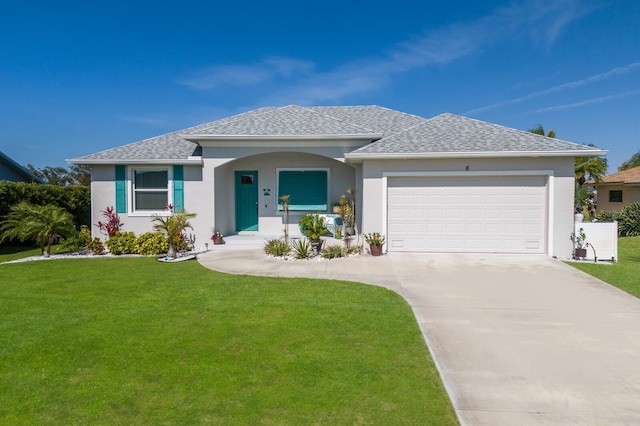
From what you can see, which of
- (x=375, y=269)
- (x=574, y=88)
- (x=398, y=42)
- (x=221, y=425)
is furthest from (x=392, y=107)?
(x=221, y=425)

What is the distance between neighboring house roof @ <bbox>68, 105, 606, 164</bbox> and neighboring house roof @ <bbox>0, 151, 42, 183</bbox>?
32.8 ft

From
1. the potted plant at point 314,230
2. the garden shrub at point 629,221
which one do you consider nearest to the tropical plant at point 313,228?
the potted plant at point 314,230

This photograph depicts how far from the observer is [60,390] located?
11.9 feet

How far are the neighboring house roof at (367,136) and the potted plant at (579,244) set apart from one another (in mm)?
2424

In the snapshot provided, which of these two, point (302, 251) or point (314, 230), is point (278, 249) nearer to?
point (302, 251)

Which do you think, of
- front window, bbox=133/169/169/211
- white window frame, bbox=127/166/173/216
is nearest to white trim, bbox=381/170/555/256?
white window frame, bbox=127/166/173/216

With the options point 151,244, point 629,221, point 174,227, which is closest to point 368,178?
point 174,227

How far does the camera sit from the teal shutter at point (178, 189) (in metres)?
13.1

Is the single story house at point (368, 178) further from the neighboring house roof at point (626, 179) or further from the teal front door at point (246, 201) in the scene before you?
the neighboring house roof at point (626, 179)

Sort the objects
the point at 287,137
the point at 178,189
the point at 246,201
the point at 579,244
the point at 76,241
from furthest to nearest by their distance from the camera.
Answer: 1. the point at 246,201
2. the point at 178,189
3. the point at 76,241
4. the point at 287,137
5. the point at 579,244

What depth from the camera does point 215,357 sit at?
14.3ft

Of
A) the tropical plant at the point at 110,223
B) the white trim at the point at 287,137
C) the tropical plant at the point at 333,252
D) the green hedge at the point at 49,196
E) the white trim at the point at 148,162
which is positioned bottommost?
the tropical plant at the point at 333,252

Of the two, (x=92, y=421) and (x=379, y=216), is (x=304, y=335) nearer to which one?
(x=92, y=421)

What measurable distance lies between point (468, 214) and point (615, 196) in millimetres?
19697
